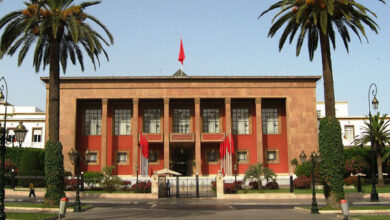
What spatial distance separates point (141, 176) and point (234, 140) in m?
11.5

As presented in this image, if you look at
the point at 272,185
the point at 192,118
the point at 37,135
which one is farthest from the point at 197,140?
the point at 37,135

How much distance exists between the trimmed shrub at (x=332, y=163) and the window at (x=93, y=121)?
32.8 meters

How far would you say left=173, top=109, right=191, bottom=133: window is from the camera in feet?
167

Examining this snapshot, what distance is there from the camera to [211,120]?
51.2 metres

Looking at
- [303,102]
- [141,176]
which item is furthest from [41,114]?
[303,102]

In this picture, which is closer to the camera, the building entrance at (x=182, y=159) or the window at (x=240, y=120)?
the building entrance at (x=182, y=159)

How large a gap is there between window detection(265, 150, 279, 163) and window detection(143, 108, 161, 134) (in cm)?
1314

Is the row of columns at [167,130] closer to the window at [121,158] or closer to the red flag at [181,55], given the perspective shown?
the window at [121,158]

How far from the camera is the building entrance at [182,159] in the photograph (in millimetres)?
50969

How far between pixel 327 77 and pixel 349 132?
1732 inches

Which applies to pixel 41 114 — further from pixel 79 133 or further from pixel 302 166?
pixel 302 166

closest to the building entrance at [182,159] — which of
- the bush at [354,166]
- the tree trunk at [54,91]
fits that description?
the bush at [354,166]

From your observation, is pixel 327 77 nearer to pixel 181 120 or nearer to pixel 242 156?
pixel 242 156

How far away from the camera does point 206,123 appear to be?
168ft
